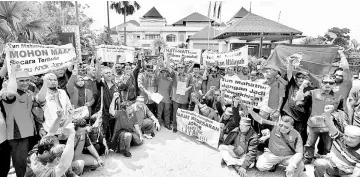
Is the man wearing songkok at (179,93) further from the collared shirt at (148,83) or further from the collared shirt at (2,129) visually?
the collared shirt at (2,129)

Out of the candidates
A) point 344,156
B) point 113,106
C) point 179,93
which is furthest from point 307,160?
point 113,106

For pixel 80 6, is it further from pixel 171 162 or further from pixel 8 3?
pixel 171 162

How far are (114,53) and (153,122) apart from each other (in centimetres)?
343

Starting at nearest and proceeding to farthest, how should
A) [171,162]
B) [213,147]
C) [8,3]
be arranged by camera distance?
1. [171,162]
2. [213,147]
3. [8,3]

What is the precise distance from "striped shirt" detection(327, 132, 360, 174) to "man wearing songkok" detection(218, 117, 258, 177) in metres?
1.24

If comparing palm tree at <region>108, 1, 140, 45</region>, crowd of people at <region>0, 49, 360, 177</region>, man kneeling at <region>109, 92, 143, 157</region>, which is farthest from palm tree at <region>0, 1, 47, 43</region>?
palm tree at <region>108, 1, 140, 45</region>

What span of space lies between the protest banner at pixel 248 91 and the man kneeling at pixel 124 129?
7.26ft

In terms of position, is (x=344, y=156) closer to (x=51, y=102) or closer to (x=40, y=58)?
(x=51, y=102)

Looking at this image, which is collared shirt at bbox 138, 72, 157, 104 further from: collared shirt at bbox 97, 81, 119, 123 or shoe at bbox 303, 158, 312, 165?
shoe at bbox 303, 158, 312, 165

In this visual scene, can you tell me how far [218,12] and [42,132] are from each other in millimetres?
26466

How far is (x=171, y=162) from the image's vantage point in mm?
4535

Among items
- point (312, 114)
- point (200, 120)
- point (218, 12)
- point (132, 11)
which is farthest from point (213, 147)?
point (132, 11)

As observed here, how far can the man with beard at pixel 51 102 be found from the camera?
365 cm

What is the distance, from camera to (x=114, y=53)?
8.04 metres
